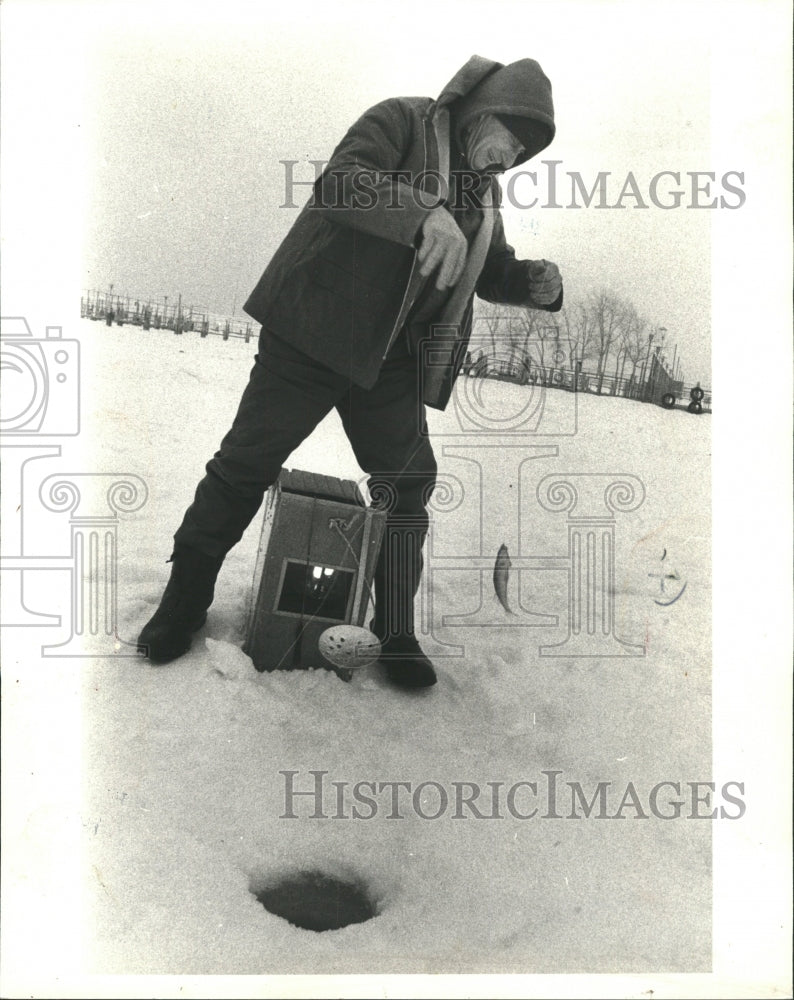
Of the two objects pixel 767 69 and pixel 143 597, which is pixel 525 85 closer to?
pixel 767 69

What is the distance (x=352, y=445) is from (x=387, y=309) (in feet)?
0.91

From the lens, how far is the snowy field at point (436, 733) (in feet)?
5.71

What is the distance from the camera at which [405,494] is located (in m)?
1.82

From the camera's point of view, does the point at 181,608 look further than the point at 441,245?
Yes

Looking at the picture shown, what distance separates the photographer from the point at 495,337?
1.83 meters

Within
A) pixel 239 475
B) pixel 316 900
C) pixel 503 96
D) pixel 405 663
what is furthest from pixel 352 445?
pixel 316 900

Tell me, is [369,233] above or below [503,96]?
below

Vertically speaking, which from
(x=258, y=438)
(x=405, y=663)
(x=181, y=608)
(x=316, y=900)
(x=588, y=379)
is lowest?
(x=316, y=900)

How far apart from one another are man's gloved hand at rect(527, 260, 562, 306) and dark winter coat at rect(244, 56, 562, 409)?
0.23 m

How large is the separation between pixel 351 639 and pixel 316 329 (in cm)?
61

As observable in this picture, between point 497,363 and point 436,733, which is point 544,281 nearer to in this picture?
point 497,363

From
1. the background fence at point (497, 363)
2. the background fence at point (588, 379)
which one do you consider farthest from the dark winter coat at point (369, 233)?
the background fence at point (588, 379)

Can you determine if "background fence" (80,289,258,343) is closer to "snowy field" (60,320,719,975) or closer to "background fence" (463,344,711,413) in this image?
"snowy field" (60,320,719,975)

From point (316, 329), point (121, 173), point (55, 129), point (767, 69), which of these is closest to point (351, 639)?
point (316, 329)
